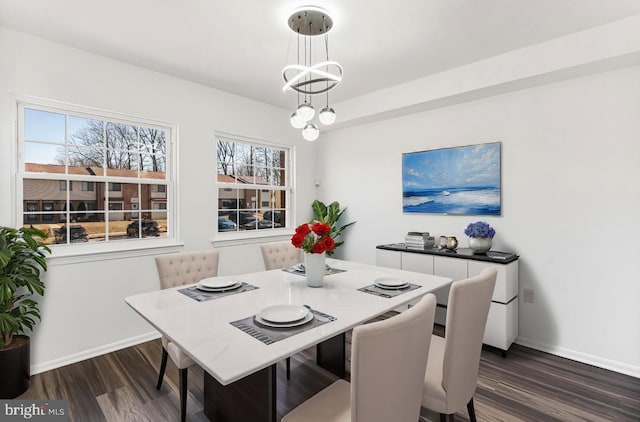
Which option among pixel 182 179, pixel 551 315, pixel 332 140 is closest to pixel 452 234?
pixel 551 315

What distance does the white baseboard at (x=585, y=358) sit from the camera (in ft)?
8.43

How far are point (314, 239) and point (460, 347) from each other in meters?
0.99

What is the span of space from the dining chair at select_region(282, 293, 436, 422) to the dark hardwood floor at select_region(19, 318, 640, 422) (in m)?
1.01

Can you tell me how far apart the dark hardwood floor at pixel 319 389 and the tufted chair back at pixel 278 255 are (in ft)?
2.70

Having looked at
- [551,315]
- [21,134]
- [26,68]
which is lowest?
[551,315]

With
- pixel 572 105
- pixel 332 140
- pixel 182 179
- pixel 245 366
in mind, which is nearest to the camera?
pixel 245 366

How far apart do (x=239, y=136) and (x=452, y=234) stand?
2.72 m

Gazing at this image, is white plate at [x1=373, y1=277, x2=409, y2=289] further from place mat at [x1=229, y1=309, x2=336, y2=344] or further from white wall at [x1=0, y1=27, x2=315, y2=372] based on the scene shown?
white wall at [x1=0, y1=27, x2=315, y2=372]

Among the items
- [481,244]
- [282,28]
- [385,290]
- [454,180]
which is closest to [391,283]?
[385,290]

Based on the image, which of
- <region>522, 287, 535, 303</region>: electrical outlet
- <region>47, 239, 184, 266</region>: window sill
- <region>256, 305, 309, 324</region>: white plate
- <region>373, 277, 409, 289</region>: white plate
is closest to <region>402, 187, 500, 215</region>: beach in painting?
<region>522, 287, 535, 303</region>: electrical outlet

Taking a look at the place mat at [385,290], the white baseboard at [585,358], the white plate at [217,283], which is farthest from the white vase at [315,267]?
the white baseboard at [585,358]

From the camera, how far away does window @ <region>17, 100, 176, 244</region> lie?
269cm

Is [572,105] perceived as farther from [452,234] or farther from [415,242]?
[415,242]

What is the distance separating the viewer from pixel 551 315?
2.94 meters
